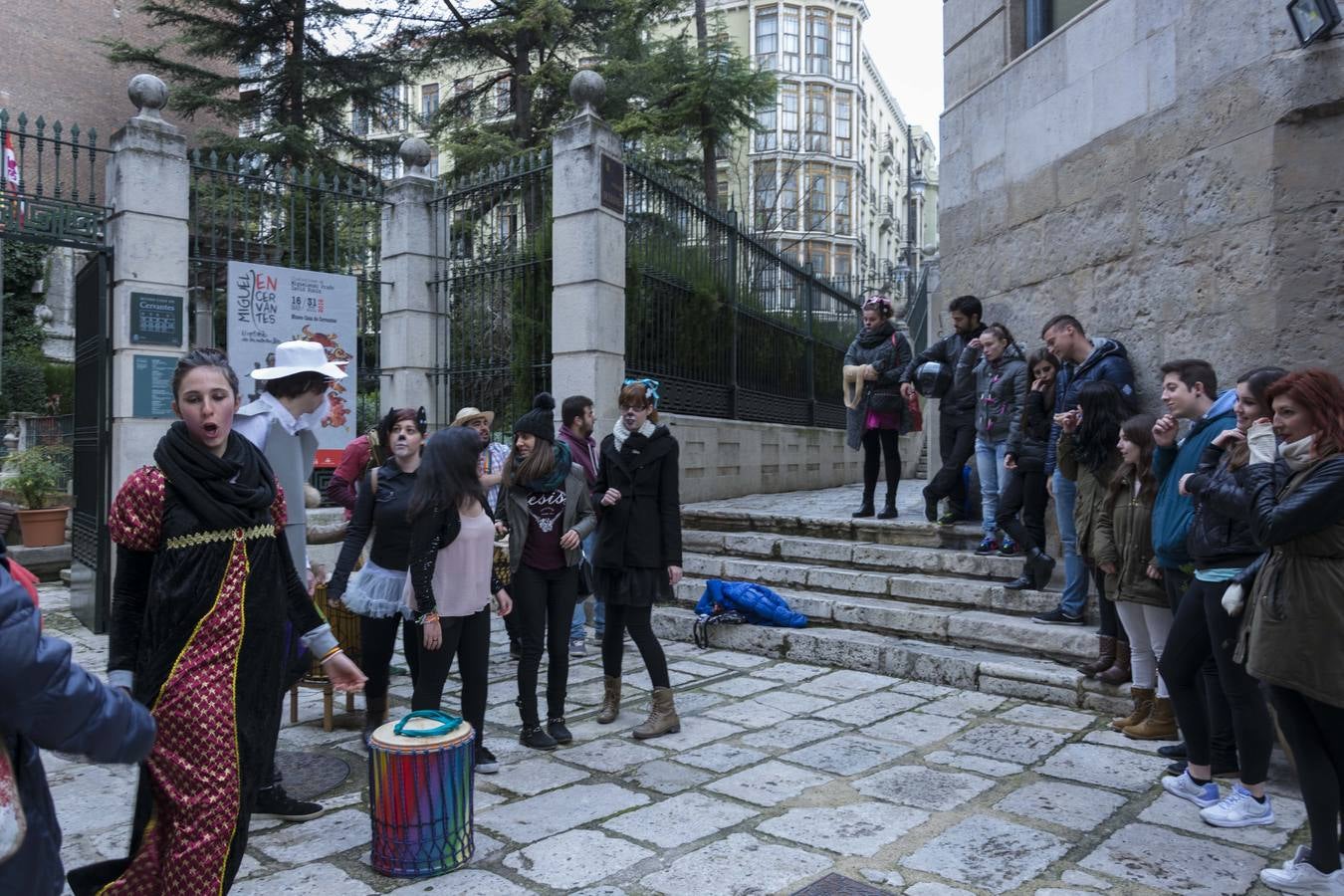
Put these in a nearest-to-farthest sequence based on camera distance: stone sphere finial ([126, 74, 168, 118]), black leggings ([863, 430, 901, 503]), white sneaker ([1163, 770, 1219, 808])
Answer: white sneaker ([1163, 770, 1219, 808]), stone sphere finial ([126, 74, 168, 118]), black leggings ([863, 430, 901, 503])

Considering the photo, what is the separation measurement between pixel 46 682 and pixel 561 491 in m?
3.81

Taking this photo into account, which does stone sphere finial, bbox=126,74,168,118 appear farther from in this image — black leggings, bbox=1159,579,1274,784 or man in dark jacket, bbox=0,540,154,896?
black leggings, bbox=1159,579,1274,784

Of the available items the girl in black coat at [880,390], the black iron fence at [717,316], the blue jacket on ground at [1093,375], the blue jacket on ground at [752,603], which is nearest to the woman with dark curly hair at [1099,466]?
the blue jacket on ground at [1093,375]

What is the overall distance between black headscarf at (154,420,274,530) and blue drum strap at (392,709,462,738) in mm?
1220

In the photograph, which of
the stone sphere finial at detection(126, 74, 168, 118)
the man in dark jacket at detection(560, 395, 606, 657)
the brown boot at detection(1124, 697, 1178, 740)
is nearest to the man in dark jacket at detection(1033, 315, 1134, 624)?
the brown boot at detection(1124, 697, 1178, 740)

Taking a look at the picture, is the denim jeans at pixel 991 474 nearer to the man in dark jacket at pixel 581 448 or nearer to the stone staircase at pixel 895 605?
the stone staircase at pixel 895 605

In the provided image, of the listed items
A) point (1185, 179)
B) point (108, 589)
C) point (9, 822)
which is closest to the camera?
point (9, 822)

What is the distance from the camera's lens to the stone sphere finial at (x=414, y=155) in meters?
10.5

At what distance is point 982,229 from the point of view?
8422 millimetres

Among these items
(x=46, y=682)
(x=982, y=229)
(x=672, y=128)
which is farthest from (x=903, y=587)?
(x=672, y=128)

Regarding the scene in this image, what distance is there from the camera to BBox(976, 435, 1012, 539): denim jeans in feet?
24.7

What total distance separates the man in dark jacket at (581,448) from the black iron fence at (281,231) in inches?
169

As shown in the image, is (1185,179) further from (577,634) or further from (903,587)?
(577,634)

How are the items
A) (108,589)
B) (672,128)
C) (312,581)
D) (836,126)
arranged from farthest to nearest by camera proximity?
(836,126), (672,128), (108,589), (312,581)
